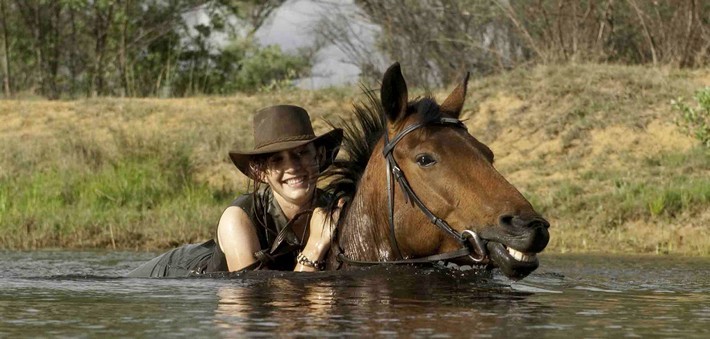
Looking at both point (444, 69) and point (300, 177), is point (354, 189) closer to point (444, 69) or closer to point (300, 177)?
point (300, 177)

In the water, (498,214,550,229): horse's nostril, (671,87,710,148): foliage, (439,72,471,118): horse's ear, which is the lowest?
the water

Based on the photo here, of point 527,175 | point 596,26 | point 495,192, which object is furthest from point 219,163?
point 495,192

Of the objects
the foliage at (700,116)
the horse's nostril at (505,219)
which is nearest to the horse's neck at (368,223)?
the horse's nostril at (505,219)

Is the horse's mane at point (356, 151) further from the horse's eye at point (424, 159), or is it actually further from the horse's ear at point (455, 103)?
the horse's eye at point (424, 159)

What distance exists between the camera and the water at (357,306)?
552 cm

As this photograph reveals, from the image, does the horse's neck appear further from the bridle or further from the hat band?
the hat band

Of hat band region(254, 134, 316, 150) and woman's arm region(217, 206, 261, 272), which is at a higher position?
hat band region(254, 134, 316, 150)

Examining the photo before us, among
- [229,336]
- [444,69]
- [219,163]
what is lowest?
[229,336]

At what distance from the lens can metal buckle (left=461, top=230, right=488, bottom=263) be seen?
20.1 feet

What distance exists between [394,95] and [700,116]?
9.37 metres

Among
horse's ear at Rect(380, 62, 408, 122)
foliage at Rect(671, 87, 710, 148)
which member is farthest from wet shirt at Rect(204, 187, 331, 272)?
foliage at Rect(671, 87, 710, 148)

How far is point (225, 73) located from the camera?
31141 mm

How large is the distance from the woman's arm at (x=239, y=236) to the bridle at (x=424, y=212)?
1.80 ft

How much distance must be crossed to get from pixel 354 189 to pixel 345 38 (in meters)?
19.3
